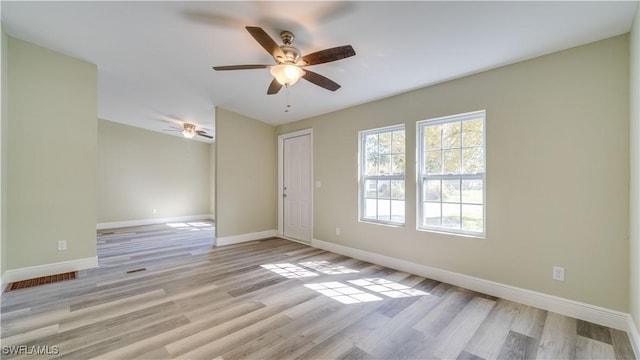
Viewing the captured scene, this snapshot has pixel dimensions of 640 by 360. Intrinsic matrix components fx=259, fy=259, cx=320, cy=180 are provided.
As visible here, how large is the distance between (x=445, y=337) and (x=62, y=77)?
17.5ft

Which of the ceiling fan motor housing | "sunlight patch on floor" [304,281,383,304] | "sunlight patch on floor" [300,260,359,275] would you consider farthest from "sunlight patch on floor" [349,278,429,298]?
the ceiling fan motor housing

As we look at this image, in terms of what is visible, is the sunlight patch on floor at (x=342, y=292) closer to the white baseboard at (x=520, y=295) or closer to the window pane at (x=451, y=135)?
the white baseboard at (x=520, y=295)

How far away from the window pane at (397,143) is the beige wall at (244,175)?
9.49ft

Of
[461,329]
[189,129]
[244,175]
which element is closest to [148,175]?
[189,129]

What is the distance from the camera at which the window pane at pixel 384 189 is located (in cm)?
386

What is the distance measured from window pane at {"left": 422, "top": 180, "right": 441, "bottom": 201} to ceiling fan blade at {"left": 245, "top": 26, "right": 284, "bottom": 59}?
7.81 feet

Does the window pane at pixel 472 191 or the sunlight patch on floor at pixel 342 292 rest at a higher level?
the window pane at pixel 472 191

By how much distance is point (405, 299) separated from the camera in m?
2.72

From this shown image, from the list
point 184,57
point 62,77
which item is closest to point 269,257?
point 184,57

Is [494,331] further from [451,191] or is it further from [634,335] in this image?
[451,191]

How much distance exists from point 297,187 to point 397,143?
2348mm

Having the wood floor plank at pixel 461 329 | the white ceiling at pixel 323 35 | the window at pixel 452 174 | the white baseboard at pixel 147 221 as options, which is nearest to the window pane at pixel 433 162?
the window at pixel 452 174

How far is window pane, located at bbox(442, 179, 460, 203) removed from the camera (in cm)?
316

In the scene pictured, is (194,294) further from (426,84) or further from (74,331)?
(426,84)
